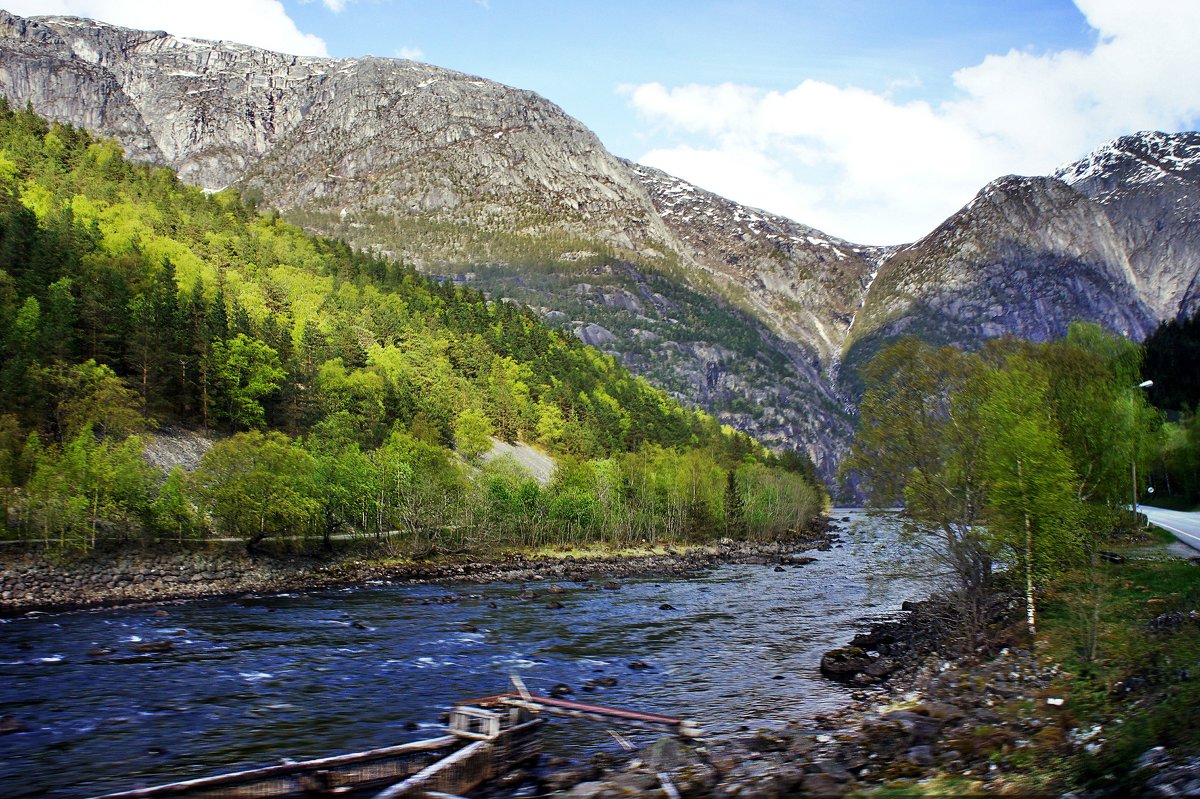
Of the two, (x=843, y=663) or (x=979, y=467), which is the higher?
(x=979, y=467)

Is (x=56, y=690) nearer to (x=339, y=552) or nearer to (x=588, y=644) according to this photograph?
(x=588, y=644)

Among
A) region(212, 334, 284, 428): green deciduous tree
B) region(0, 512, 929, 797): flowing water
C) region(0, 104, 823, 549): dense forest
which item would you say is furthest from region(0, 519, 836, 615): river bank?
region(212, 334, 284, 428): green deciduous tree

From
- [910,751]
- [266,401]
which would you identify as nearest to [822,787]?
[910,751]

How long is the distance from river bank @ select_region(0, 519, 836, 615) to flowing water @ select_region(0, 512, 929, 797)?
5214 mm

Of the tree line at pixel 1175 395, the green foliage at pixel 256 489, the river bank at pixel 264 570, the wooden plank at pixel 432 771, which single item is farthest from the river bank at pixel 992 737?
the tree line at pixel 1175 395

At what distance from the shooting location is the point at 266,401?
348ft

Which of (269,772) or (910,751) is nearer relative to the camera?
(269,772)

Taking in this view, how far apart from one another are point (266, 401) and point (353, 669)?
8416cm

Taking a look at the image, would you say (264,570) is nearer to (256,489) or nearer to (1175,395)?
(256,489)

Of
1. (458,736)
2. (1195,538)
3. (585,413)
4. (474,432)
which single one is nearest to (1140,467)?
(1195,538)

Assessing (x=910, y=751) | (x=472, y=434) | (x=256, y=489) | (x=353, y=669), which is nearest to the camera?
(x=910, y=751)

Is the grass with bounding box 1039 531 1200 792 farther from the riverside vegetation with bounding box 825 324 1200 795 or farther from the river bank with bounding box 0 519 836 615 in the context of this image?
the river bank with bounding box 0 519 836 615

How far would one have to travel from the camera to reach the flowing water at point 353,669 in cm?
2073

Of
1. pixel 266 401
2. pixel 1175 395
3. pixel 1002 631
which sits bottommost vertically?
pixel 1002 631
